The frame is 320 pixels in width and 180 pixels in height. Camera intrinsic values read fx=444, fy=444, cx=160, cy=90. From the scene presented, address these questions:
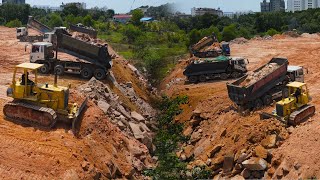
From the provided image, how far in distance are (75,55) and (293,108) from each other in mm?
13768

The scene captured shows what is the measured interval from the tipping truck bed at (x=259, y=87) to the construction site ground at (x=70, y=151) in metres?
5.49

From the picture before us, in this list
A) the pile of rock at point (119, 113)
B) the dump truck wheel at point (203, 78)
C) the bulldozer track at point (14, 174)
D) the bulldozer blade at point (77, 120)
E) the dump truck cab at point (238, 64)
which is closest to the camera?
the bulldozer track at point (14, 174)

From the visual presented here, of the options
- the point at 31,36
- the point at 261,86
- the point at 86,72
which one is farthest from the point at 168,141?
the point at 31,36

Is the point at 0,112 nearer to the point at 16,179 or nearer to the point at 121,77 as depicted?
the point at 16,179

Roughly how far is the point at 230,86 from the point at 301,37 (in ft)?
133

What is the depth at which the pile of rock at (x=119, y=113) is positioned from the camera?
21656mm

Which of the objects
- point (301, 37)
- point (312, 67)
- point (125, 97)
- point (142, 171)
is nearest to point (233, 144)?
point (142, 171)

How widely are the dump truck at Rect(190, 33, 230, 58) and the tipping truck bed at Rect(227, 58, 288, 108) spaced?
49.9 feet

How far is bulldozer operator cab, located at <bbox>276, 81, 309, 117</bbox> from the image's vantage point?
63.9 feet

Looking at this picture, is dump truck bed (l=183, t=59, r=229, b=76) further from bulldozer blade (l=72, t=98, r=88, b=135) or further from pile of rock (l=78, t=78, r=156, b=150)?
bulldozer blade (l=72, t=98, r=88, b=135)

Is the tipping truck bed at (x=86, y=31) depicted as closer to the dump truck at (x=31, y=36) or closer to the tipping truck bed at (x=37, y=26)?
the dump truck at (x=31, y=36)

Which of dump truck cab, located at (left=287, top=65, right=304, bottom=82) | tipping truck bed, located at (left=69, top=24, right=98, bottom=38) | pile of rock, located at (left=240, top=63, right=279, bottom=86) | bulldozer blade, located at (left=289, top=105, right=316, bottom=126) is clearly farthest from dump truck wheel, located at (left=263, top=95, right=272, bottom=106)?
tipping truck bed, located at (left=69, top=24, right=98, bottom=38)

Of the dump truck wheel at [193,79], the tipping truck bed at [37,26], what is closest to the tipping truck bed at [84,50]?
the dump truck wheel at [193,79]

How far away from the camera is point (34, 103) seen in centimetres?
1794
